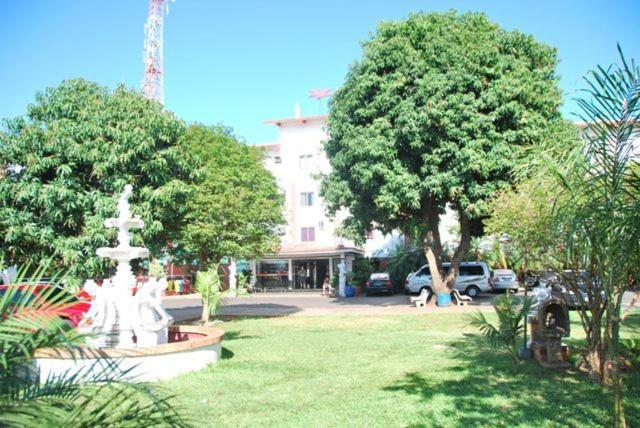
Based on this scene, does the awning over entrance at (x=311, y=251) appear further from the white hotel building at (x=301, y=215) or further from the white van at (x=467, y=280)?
the white van at (x=467, y=280)

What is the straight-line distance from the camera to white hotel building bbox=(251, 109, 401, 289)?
37.5 m

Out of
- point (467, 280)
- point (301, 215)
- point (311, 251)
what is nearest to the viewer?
point (467, 280)

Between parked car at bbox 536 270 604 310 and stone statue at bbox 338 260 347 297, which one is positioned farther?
stone statue at bbox 338 260 347 297

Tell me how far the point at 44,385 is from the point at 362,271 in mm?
31733

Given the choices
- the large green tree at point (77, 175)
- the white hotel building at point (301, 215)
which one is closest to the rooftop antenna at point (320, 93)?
the white hotel building at point (301, 215)

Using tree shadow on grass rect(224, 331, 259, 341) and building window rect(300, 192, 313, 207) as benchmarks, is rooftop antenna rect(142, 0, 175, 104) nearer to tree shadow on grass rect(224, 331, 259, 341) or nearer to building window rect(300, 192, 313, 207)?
building window rect(300, 192, 313, 207)

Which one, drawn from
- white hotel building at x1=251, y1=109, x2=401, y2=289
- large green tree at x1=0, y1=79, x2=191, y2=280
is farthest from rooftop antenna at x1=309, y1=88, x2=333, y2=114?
large green tree at x1=0, y1=79, x2=191, y2=280

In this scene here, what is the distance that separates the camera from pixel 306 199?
125ft

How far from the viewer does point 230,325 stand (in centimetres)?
1653

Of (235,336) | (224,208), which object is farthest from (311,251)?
(235,336)

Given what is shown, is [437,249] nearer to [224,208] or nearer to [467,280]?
[467,280]

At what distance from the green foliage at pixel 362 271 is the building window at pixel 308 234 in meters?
4.61

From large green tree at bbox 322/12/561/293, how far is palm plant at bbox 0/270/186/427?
15807mm

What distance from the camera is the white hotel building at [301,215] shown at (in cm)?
3753
